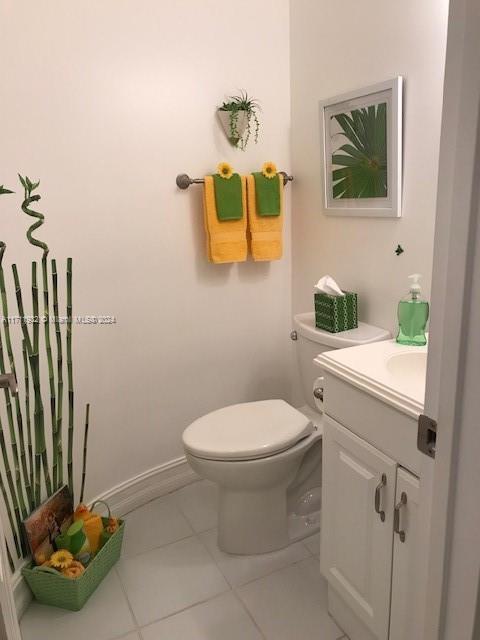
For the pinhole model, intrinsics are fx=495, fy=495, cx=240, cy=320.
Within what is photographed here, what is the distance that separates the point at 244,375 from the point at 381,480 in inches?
47.2

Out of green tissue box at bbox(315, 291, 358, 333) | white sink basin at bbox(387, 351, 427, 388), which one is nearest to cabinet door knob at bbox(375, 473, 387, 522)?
white sink basin at bbox(387, 351, 427, 388)

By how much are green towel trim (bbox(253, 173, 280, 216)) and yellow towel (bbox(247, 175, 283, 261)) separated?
18 millimetres

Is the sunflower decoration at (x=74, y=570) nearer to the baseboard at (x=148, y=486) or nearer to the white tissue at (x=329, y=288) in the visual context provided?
the baseboard at (x=148, y=486)

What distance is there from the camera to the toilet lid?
1.66 metres

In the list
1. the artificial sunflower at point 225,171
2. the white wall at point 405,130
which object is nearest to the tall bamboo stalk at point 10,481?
the artificial sunflower at point 225,171

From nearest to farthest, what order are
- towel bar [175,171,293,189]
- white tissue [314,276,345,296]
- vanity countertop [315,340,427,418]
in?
vanity countertop [315,340,427,418], white tissue [314,276,345,296], towel bar [175,171,293,189]

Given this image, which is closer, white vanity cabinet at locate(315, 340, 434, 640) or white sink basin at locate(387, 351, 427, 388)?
white vanity cabinet at locate(315, 340, 434, 640)

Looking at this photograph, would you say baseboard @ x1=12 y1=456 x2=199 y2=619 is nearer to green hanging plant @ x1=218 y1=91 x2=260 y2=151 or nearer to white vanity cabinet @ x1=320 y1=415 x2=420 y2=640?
white vanity cabinet @ x1=320 y1=415 x2=420 y2=640

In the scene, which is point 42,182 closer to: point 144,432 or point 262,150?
point 262,150

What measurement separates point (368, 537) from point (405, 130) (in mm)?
1247

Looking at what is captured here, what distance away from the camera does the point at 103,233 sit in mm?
1843

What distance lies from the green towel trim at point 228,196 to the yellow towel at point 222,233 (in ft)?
0.06

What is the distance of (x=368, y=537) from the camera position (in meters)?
1.28

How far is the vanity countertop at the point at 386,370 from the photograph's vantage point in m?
1.11
